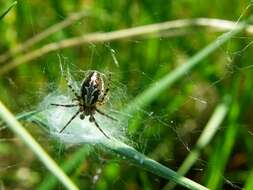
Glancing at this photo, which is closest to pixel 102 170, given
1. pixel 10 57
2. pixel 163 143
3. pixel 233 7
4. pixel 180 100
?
pixel 163 143

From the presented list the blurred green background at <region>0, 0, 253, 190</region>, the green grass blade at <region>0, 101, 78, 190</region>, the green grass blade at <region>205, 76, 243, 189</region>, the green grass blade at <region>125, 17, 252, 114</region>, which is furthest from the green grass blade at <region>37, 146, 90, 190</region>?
the green grass blade at <region>0, 101, 78, 190</region>

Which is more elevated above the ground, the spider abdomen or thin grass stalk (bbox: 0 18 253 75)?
thin grass stalk (bbox: 0 18 253 75)

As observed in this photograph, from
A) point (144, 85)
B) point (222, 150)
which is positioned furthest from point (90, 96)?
point (222, 150)

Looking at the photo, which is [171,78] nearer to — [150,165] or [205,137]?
[205,137]

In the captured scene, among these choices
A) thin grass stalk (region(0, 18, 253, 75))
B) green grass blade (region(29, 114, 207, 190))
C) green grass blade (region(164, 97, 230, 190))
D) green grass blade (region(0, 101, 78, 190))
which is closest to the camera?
green grass blade (region(0, 101, 78, 190))

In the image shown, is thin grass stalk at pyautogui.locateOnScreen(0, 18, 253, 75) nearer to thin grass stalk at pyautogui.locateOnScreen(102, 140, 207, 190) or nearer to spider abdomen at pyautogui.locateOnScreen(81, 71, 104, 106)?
spider abdomen at pyautogui.locateOnScreen(81, 71, 104, 106)

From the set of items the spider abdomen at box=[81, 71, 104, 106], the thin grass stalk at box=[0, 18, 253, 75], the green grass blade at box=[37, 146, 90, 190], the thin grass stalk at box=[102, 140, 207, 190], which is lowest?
the green grass blade at box=[37, 146, 90, 190]
